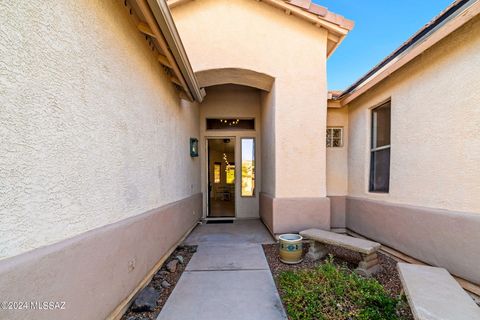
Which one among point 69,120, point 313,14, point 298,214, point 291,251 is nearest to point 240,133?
point 298,214

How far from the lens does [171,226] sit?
13.4ft

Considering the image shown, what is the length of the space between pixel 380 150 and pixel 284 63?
9.62 ft

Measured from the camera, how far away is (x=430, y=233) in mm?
3102

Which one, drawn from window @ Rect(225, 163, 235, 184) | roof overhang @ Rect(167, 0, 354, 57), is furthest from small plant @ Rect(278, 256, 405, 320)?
window @ Rect(225, 163, 235, 184)

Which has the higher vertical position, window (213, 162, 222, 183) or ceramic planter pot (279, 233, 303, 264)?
window (213, 162, 222, 183)

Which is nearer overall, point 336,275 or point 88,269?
point 88,269

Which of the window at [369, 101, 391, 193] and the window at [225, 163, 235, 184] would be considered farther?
the window at [225, 163, 235, 184]

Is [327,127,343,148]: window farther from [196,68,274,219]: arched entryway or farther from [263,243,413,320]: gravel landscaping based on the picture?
[263,243,413,320]: gravel landscaping

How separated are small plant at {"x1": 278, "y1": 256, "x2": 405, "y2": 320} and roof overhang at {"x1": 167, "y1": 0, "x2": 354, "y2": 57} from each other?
16.2 ft

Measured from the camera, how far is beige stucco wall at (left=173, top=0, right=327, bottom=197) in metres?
4.77

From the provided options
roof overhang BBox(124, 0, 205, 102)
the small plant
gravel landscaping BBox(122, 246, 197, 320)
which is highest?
roof overhang BBox(124, 0, 205, 102)

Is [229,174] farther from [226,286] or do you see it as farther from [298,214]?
[226,286]

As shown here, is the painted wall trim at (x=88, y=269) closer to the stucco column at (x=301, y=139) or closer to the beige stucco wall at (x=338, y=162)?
the stucco column at (x=301, y=139)

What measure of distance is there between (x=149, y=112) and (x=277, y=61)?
3.23 m
